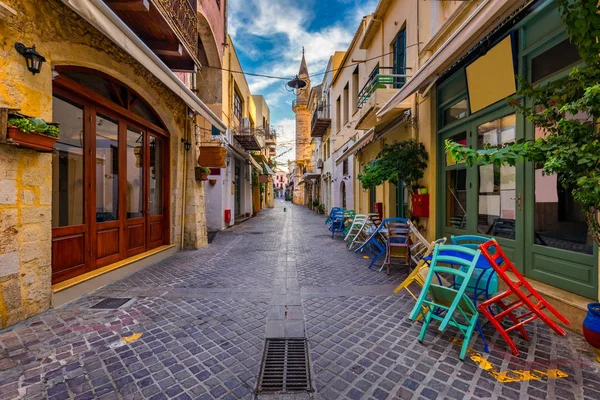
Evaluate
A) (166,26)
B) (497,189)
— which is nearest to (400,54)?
(497,189)

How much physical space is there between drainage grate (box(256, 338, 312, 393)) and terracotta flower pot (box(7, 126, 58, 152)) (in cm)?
342

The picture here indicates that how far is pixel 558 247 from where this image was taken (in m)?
3.31

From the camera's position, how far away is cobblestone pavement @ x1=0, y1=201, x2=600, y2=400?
2.04 meters

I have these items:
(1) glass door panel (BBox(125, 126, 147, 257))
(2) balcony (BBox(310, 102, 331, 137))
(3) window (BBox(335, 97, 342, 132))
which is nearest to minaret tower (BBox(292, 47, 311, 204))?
(2) balcony (BBox(310, 102, 331, 137))

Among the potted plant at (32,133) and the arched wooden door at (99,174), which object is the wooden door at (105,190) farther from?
the potted plant at (32,133)

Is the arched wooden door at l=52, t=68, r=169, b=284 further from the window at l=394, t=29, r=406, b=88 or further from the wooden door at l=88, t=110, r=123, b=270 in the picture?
the window at l=394, t=29, r=406, b=88

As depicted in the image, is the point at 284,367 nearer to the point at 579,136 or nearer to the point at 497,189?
the point at 579,136

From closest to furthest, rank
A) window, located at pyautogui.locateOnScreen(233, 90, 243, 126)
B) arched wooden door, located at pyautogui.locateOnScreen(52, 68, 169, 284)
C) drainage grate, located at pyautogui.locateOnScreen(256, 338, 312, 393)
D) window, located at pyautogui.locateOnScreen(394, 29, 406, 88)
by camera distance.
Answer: drainage grate, located at pyautogui.locateOnScreen(256, 338, 312, 393), arched wooden door, located at pyautogui.locateOnScreen(52, 68, 169, 284), window, located at pyautogui.locateOnScreen(394, 29, 406, 88), window, located at pyautogui.locateOnScreen(233, 90, 243, 126)

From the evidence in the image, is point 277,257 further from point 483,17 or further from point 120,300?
point 483,17

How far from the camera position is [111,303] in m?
3.69

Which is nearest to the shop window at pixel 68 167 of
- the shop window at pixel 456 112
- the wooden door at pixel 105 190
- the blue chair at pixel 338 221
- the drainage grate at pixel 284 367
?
the wooden door at pixel 105 190

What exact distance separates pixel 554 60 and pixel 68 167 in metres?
6.88

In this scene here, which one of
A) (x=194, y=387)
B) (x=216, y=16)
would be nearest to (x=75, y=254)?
(x=194, y=387)

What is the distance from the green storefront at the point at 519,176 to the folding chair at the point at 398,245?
101 cm
